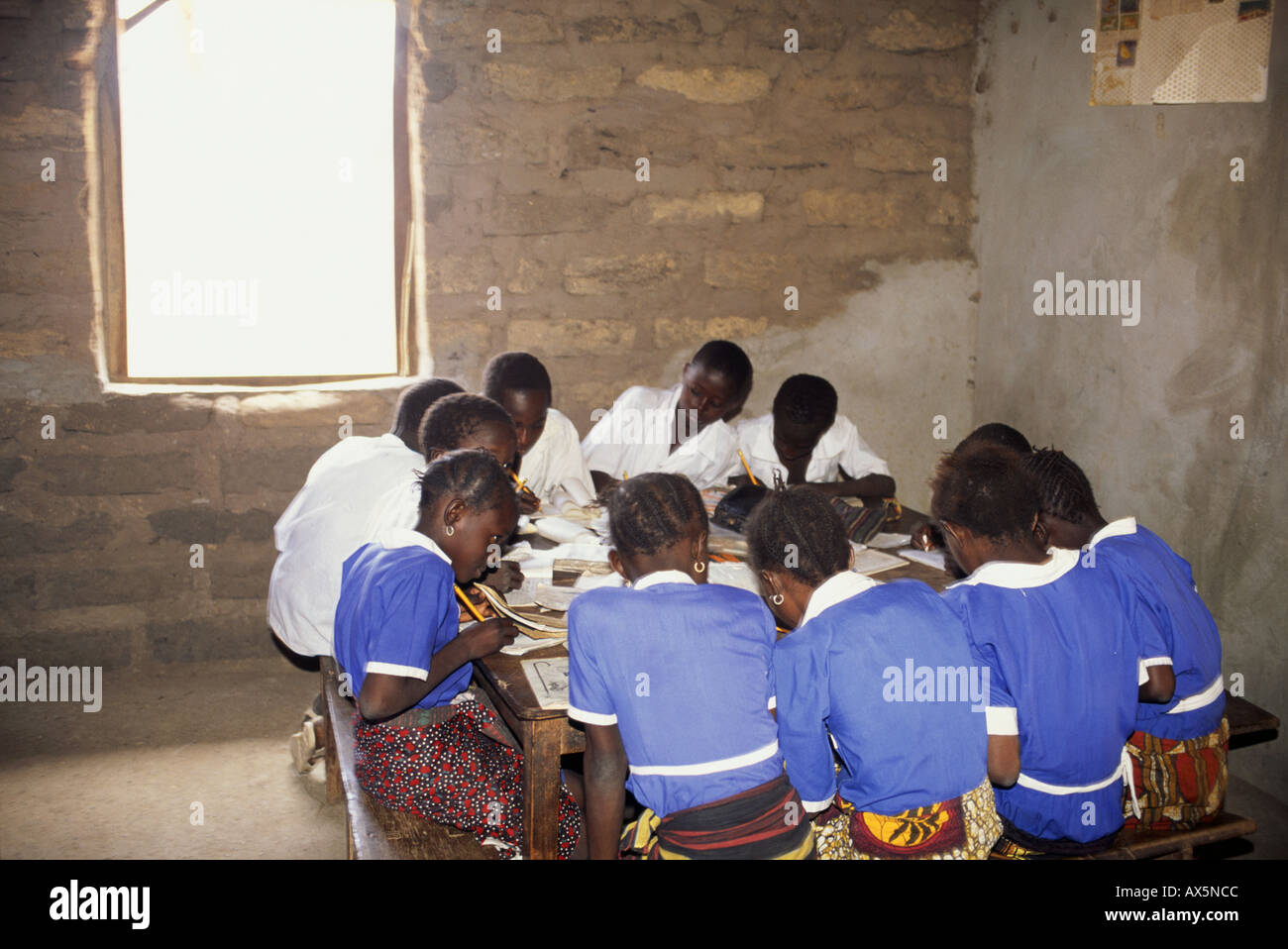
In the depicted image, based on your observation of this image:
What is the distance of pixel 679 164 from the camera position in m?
4.62

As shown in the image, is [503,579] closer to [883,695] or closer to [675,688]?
[675,688]

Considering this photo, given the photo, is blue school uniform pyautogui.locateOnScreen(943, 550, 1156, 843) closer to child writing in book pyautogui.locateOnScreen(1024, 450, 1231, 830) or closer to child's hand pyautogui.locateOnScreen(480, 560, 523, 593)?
child writing in book pyautogui.locateOnScreen(1024, 450, 1231, 830)

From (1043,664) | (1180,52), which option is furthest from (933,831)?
(1180,52)

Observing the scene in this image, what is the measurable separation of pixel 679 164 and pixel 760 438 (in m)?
1.36

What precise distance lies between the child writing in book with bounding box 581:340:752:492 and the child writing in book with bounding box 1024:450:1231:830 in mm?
1841

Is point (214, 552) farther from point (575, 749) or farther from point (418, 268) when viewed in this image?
point (575, 749)

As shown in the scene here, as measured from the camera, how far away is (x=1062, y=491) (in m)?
2.35

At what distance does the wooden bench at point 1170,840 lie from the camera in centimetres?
208

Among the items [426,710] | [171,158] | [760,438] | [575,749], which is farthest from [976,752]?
[171,158]

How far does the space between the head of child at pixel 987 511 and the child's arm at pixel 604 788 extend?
815mm

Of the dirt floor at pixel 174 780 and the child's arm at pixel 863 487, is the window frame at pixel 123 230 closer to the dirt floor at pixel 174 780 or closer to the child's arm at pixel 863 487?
the dirt floor at pixel 174 780

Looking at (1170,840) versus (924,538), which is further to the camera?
(924,538)

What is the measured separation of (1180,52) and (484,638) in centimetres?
331

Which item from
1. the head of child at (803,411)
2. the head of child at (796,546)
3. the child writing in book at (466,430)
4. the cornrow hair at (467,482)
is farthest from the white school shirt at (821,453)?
the head of child at (796,546)
